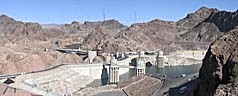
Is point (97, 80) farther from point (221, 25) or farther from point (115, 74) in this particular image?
point (221, 25)

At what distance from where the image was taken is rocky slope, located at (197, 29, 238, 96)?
59.1 ft

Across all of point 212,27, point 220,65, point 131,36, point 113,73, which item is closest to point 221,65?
point 220,65

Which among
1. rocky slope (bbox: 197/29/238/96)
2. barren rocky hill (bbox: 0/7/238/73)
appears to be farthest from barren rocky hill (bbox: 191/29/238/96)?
barren rocky hill (bbox: 0/7/238/73)

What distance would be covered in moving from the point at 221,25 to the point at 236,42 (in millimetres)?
153751

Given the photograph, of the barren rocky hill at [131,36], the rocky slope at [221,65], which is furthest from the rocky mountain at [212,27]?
the rocky slope at [221,65]

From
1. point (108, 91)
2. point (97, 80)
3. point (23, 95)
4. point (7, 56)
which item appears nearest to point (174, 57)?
point (97, 80)

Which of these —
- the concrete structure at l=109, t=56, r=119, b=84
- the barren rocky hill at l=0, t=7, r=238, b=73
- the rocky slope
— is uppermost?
the barren rocky hill at l=0, t=7, r=238, b=73

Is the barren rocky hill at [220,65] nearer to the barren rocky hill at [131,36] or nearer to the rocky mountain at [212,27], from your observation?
the barren rocky hill at [131,36]

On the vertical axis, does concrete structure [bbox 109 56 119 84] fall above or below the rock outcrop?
below

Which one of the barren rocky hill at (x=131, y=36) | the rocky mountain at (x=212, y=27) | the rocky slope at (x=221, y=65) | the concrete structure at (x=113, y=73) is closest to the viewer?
the rocky slope at (x=221, y=65)

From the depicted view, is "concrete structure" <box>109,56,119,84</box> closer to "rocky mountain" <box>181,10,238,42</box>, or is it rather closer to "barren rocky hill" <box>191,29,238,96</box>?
"barren rocky hill" <box>191,29,238,96</box>

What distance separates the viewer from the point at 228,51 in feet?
65.7

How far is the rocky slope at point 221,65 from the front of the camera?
1802cm

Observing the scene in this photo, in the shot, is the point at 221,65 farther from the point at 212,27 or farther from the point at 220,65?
the point at 212,27
